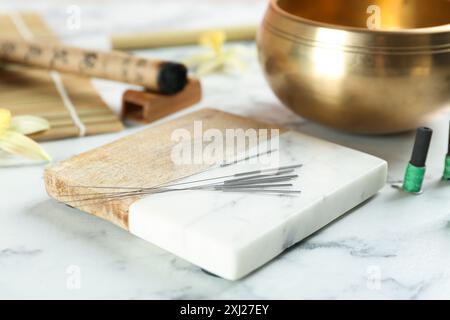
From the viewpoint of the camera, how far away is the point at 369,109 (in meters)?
0.79

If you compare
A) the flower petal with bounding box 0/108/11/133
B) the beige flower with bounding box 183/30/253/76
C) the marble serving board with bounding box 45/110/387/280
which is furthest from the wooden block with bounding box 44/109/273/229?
the beige flower with bounding box 183/30/253/76

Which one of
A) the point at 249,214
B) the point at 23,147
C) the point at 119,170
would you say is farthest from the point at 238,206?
the point at 23,147

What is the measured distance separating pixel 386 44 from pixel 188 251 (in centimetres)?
31

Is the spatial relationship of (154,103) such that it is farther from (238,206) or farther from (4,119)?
(238,206)

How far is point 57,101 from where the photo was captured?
3.25 feet

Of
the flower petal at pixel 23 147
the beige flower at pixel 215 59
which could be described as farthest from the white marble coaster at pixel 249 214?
the beige flower at pixel 215 59

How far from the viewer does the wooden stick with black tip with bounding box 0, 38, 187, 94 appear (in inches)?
37.5

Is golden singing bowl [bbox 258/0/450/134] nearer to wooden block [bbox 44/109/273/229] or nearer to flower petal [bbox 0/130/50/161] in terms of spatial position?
wooden block [bbox 44/109/273/229]

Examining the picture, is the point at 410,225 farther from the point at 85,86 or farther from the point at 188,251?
the point at 85,86

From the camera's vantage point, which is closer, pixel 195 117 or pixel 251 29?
pixel 195 117

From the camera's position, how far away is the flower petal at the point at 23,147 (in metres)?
0.81

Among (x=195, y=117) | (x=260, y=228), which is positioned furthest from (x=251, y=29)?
(x=260, y=228)

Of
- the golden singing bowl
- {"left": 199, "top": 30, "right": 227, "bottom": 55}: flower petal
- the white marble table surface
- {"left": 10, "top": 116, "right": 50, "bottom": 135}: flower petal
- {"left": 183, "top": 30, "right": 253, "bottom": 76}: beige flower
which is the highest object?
the golden singing bowl

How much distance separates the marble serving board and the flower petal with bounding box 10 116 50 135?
134 millimetres
